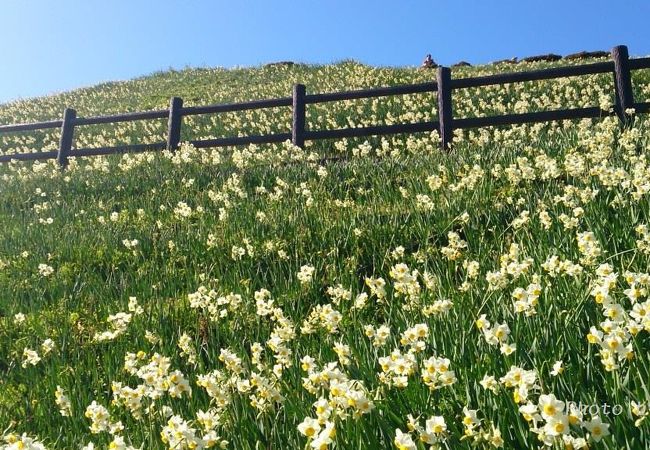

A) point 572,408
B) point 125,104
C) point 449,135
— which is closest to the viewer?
point 572,408

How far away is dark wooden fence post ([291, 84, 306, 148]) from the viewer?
12.9 metres

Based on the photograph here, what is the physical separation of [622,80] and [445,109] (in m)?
3.05

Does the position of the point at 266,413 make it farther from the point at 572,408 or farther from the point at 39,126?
the point at 39,126

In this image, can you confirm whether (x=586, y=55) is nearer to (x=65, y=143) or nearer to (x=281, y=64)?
(x=281, y=64)

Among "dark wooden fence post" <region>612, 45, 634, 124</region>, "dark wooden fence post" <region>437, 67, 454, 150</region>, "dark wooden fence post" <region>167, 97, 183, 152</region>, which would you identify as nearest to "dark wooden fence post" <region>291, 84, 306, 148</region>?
"dark wooden fence post" <region>437, 67, 454, 150</region>

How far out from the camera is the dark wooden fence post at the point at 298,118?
507 inches

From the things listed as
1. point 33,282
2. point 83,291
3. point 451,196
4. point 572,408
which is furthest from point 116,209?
point 572,408

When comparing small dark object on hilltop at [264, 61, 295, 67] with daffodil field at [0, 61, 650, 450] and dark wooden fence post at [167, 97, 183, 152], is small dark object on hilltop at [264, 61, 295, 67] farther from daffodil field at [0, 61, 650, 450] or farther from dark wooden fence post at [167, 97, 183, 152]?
daffodil field at [0, 61, 650, 450]

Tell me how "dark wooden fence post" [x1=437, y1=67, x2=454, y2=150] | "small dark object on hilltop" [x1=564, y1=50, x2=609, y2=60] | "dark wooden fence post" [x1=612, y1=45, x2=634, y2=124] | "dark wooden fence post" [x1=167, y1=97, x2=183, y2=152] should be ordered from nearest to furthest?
"dark wooden fence post" [x1=612, y1=45, x2=634, y2=124]
"dark wooden fence post" [x1=437, y1=67, x2=454, y2=150]
"dark wooden fence post" [x1=167, y1=97, x2=183, y2=152]
"small dark object on hilltop" [x1=564, y1=50, x2=609, y2=60]

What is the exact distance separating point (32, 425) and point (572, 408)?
319 cm

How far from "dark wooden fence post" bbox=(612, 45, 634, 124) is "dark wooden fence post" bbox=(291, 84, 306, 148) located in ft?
18.9

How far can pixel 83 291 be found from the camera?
5828mm

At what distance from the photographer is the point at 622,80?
1139cm

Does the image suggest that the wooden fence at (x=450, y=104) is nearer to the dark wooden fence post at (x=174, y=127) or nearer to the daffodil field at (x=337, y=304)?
the dark wooden fence post at (x=174, y=127)
